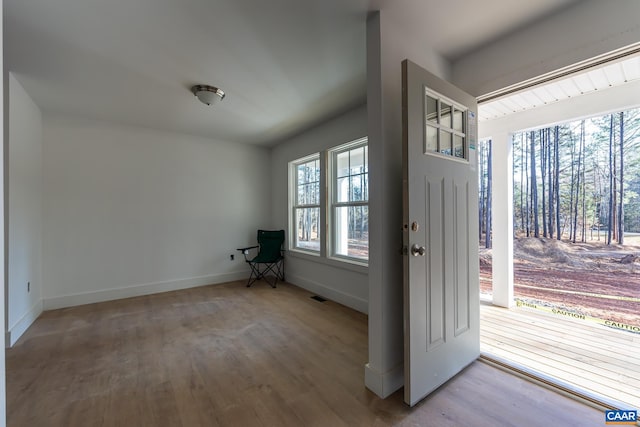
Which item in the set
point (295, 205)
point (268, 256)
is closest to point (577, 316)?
point (295, 205)

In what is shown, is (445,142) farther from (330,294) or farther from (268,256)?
(268,256)

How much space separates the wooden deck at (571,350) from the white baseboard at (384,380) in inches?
34.9

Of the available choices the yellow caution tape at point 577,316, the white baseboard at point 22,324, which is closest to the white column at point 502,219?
the yellow caution tape at point 577,316

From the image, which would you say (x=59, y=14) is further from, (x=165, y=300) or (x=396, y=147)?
(x=165, y=300)

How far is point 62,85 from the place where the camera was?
2553mm

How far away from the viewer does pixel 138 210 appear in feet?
12.3

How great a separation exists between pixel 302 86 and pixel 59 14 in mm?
1722

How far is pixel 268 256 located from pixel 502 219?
3250 millimetres

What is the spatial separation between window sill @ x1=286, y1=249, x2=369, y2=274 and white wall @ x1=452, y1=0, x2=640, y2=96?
2.02m

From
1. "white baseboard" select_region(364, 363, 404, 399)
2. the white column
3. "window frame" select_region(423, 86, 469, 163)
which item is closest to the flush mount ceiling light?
"window frame" select_region(423, 86, 469, 163)

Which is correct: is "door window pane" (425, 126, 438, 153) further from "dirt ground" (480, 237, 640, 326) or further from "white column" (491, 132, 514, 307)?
"dirt ground" (480, 237, 640, 326)

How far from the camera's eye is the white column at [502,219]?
3.18m

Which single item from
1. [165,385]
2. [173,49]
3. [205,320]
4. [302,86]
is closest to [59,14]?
[173,49]

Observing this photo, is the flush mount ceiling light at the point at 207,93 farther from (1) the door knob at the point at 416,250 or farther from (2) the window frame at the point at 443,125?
(1) the door knob at the point at 416,250
